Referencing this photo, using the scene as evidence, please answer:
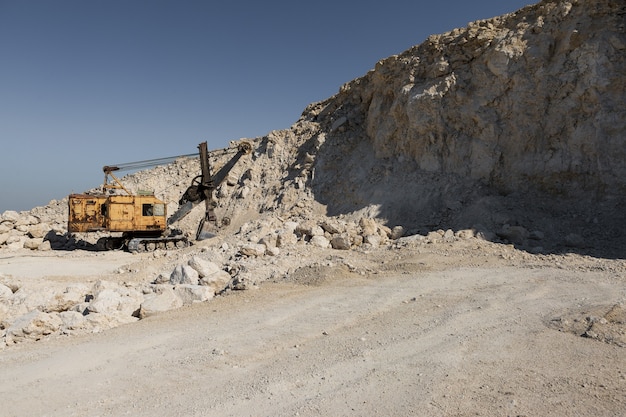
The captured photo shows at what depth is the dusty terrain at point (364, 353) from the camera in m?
4.05

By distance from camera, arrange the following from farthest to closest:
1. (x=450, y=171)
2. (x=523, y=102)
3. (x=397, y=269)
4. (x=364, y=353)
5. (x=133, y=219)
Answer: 1. (x=133, y=219)
2. (x=450, y=171)
3. (x=523, y=102)
4. (x=397, y=269)
5. (x=364, y=353)

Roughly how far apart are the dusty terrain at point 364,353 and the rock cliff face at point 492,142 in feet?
11.3

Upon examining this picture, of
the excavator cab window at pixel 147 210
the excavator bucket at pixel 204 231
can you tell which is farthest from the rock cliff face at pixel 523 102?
the excavator cab window at pixel 147 210

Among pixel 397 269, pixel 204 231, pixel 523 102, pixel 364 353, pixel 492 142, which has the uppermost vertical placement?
pixel 523 102

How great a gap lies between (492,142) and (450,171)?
164 cm

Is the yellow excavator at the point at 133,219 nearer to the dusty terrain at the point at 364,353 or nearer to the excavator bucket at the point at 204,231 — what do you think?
the excavator bucket at the point at 204,231

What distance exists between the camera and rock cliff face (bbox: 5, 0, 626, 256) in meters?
11.7

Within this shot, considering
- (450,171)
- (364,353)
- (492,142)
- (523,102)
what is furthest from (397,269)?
(523,102)

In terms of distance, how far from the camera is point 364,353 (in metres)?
5.18

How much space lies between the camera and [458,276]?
8.37 m

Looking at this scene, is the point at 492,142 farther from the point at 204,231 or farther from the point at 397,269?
the point at 204,231

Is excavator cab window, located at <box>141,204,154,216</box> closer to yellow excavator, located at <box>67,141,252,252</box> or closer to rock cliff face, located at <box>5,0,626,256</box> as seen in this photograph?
yellow excavator, located at <box>67,141,252,252</box>

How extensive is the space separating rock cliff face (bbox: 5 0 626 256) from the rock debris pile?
0.14 ft

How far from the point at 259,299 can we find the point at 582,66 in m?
11.9
